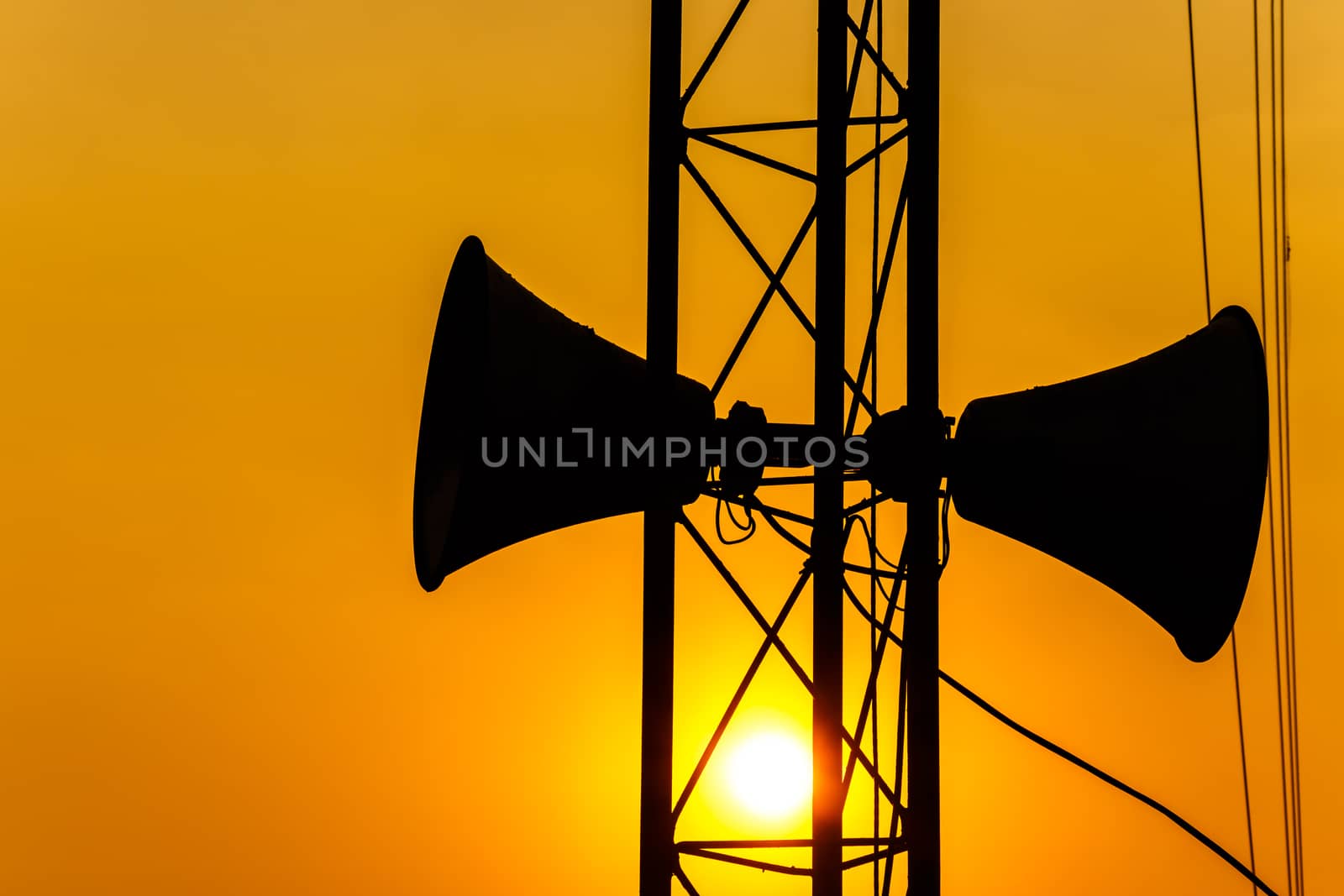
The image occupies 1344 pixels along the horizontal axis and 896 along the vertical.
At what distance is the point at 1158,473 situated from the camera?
175 centimetres

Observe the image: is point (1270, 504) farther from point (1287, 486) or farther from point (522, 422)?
point (522, 422)

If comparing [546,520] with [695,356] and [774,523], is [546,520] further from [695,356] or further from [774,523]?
[695,356]

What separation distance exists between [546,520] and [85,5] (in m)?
3.66

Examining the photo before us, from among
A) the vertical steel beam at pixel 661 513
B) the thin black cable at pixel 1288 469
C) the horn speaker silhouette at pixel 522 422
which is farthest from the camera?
the thin black cable at pixel 1288 469

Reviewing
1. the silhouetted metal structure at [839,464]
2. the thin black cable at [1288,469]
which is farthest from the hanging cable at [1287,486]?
the silhouetted metal structure at [839,464]

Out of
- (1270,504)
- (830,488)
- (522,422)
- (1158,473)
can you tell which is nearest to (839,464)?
(830,488)

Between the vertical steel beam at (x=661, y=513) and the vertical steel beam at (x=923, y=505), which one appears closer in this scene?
the vertical steel beam at (x=923, y=505)

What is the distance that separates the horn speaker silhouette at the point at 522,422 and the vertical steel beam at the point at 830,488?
0.95 ft

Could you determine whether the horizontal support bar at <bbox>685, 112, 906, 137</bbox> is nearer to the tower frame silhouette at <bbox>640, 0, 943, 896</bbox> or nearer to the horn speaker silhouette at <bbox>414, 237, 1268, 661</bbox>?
the tower frame silhouette at <bbox>640, 0, 943, 896</bbox>

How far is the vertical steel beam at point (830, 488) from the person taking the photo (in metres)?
2.04

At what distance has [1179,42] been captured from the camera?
3.80 m

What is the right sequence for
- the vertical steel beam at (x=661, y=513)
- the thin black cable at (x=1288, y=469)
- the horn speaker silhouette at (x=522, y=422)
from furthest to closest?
the thin black cable at (x=1288, y=469), the vertical steel beam at (x=661, y=513), the horn speaker silhouette at (x=522, y=422)

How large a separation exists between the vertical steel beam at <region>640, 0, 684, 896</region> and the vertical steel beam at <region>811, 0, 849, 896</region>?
332mm

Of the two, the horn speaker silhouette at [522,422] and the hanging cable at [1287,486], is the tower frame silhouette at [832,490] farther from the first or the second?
the hanging cable at [1287,486]
